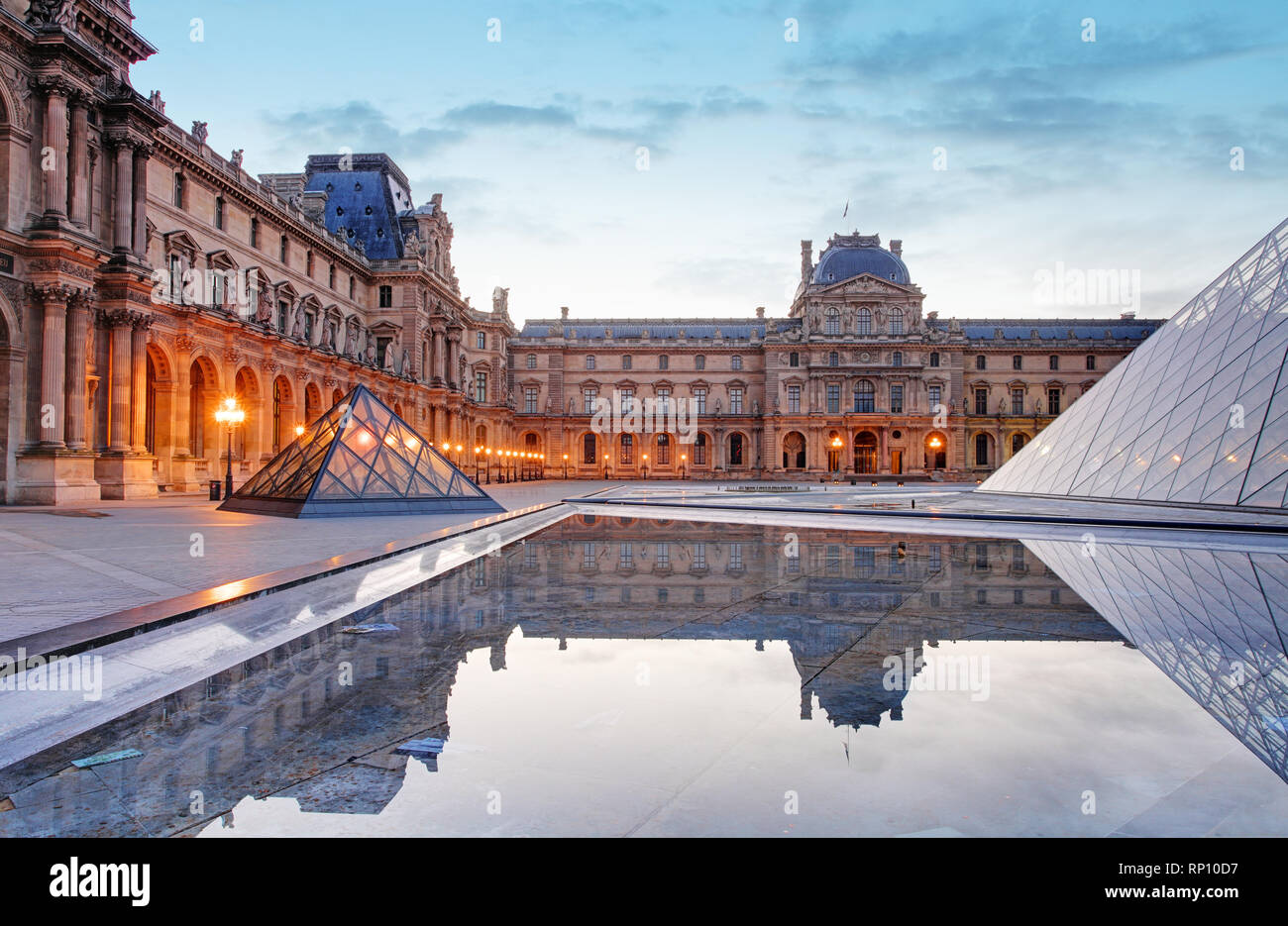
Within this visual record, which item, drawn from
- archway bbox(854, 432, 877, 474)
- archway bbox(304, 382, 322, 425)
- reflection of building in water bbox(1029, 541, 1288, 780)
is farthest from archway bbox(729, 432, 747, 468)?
reflection of building in water bbox(1029, 541, 1288, 780)

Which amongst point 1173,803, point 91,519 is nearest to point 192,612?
point 1173,803

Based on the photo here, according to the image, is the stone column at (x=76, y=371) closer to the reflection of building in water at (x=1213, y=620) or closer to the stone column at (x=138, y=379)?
the stone column at (x=138, y=379)

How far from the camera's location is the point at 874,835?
265 cm

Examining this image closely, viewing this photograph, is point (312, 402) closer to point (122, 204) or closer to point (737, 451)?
point (122, 204)

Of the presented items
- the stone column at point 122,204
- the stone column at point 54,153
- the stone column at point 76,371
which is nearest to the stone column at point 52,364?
the stone column at point 76,371

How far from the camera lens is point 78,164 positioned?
24719mm

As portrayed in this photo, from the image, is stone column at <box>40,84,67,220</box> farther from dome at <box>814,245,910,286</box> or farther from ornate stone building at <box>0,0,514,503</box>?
dome at <box>814,245,910,286</box>

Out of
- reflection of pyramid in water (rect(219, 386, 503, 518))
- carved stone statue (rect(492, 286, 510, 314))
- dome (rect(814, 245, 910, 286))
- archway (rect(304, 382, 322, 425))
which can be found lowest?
reflection of pyramid in water (rect(219, 386, 503, 518))

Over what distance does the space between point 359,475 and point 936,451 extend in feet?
214

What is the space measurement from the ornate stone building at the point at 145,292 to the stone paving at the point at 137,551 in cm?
539

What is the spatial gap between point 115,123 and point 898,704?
3311cm

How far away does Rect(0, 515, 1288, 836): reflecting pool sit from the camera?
9.31 feet

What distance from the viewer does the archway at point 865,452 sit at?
246 feet

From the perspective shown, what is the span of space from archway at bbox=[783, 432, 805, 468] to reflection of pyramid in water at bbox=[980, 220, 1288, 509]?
4443 cm
